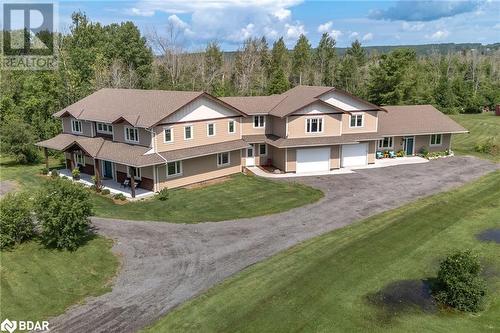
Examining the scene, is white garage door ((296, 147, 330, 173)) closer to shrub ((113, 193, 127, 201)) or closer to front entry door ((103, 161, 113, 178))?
shrub ((113, 193, 127, 201))

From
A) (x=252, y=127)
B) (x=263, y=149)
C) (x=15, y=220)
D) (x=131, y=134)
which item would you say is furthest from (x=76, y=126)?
(x=15, y=220)

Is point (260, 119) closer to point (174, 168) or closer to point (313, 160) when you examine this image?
point (313, 160)

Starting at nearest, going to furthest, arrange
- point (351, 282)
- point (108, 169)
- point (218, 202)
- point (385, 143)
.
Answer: point (351, 282)
point (218, 202)
point (108, 169)
point (385, 143)

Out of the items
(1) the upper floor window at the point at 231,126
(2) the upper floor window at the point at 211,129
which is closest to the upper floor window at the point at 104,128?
(2) the upper floor window at the point at 211,129

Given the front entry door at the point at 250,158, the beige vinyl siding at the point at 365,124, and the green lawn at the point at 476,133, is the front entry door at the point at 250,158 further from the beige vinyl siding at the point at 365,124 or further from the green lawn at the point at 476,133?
the green lawn at the point at 476,133

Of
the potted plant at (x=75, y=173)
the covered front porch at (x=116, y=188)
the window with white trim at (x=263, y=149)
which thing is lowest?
the covered front porch at (x=116, y=188)

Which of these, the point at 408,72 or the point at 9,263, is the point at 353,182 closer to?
the point at 9,263

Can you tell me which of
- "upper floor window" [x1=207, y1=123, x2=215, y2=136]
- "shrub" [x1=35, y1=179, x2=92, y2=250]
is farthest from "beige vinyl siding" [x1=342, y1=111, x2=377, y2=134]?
"shrub" [x1=35, y1=179, x2=92, y2=250]
